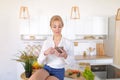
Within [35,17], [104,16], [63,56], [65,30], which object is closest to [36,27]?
[35,17]

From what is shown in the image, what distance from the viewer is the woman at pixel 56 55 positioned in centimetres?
202

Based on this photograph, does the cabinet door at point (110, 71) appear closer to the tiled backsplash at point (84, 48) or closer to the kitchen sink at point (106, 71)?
the kitchen sink at point (106, 71)

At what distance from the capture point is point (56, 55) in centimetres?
201

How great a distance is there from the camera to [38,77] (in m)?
1.87

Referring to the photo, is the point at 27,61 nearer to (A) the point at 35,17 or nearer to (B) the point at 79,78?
(B) the point at 79,78

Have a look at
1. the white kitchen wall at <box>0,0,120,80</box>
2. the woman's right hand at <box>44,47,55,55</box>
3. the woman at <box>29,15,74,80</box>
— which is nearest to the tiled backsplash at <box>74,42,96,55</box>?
the white kitchen wall at <box>0,0,120,80</box>

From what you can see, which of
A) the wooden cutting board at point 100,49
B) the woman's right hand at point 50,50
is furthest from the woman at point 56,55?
the wooden cutting board at point 100,49

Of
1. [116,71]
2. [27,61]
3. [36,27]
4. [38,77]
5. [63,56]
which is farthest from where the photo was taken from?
[36,27]

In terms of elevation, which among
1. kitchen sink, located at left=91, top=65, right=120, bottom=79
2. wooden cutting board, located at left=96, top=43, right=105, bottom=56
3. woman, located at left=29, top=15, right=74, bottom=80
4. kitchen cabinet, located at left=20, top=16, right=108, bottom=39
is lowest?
kitchen sink, located at left=91, top=65, right=120, bottom=79

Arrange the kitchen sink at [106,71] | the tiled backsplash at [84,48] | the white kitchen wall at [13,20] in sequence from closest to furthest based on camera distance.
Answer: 1. the kitchen sink at [106,71]
2. the white kitchen wall at [13,20]
3. the tiled backsplash at [84,48]

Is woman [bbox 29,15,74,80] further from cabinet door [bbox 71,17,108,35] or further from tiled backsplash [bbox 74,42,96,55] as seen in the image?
tiled backsplash [bbox 74,42,96,55]

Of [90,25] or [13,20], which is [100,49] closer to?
[90,25]

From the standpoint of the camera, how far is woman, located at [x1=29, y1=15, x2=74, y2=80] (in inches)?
79.5

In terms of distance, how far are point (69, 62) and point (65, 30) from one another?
2.41 m
